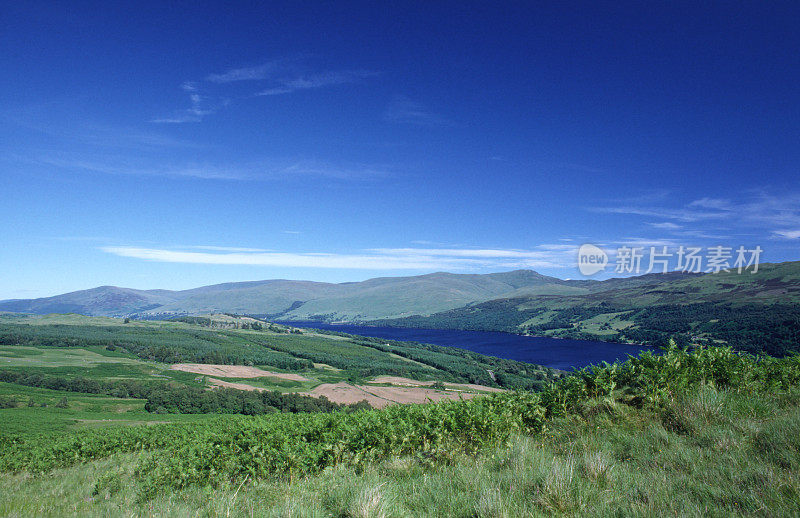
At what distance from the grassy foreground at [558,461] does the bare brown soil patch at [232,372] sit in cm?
14647

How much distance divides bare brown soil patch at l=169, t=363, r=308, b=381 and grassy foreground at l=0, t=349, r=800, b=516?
146m

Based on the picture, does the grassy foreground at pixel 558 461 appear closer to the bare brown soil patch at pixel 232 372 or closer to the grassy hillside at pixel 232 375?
the grassy hillside at pixel 232 375

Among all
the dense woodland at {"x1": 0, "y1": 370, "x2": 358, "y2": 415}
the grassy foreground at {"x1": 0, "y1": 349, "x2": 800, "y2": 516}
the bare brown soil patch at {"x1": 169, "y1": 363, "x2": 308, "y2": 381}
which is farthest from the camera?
the bare brown soil patch at {"x1": 169, "y1": 363, "x2": 308, "y2": 381}

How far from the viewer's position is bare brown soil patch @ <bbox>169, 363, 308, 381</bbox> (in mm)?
143250

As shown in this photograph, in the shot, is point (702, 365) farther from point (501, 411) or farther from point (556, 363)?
point (556, 363)

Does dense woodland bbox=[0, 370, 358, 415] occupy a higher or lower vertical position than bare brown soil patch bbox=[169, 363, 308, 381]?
higher

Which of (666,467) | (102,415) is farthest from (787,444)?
(102,415)

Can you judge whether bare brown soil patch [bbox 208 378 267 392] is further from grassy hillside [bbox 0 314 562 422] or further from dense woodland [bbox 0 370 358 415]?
dense woodland [bbox 0 370 358 415]

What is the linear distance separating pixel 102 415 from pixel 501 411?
372ft

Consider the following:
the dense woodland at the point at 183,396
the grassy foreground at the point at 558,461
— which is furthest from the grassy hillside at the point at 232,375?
the grassy foreground at the point at 558,461

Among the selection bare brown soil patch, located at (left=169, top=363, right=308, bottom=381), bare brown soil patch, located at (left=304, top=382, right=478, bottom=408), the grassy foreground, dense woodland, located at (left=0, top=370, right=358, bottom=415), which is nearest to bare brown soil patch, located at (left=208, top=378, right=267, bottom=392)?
bare brown soil patch, located at (left=169, top=363, right=308, bottom=381)

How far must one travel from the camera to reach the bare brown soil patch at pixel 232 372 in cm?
14325

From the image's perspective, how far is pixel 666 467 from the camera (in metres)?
5.33

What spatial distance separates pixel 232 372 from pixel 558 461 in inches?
6509
